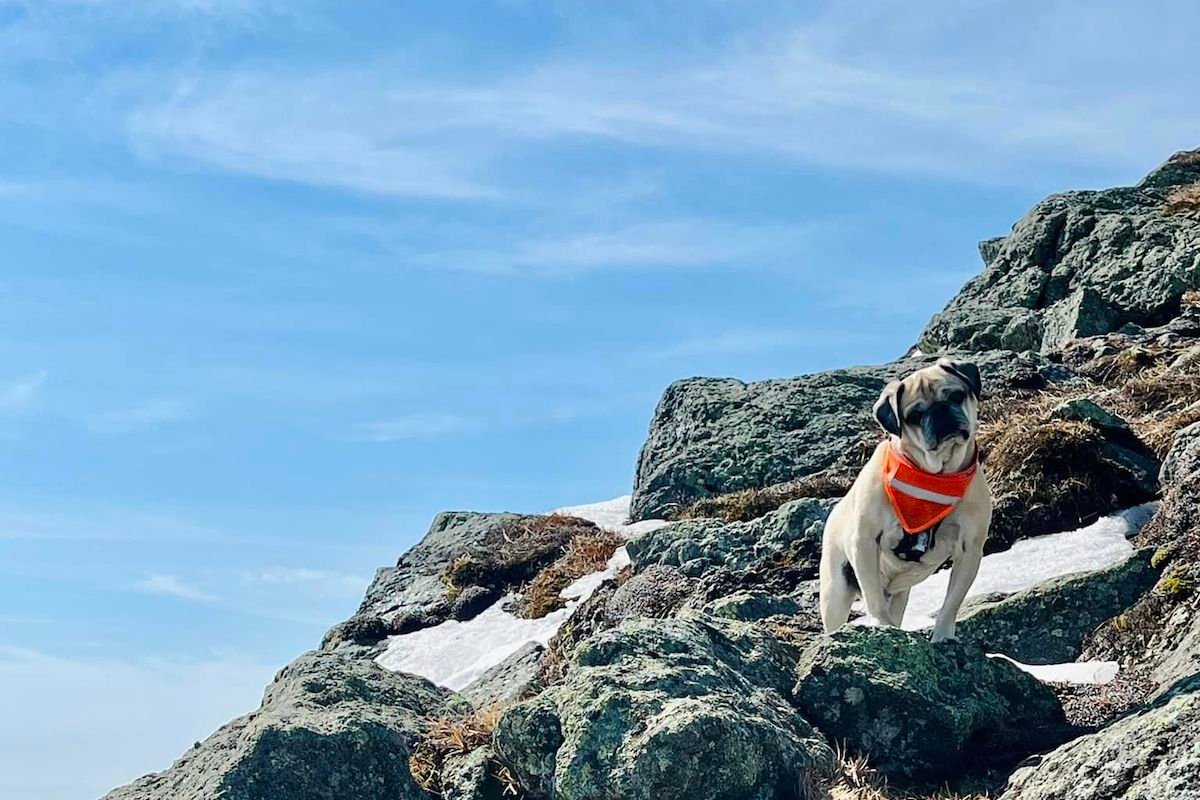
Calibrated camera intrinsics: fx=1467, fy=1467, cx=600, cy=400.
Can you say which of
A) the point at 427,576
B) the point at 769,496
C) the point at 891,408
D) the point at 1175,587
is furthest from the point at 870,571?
the point at 427,576

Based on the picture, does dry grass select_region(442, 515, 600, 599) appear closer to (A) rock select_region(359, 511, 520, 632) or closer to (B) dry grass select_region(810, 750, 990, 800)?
(A) rock select_region(359, 511, 520, 632)

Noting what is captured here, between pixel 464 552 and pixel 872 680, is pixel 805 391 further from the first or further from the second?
pixel 872 680

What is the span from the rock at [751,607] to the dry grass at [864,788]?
2294mm

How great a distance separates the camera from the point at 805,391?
17.6 m

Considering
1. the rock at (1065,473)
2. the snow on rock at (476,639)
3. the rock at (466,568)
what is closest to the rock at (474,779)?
the snow on rock at (476,639)

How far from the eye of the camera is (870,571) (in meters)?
8.02

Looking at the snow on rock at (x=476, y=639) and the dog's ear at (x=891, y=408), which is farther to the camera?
the snow on rock at (x=476, y=639)

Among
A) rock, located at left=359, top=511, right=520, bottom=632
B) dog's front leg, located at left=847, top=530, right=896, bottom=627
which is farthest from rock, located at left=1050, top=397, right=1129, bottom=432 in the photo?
rock, located at left=359, top=511, right=520, bottom=632

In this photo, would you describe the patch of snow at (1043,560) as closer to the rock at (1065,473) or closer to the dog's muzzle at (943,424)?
the rock at (1065,473)

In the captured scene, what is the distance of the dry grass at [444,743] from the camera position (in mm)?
7719

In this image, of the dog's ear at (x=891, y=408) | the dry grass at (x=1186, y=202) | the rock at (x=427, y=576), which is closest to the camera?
the dog's ear at (x=891, y=408)

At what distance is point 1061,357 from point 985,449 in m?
5.70

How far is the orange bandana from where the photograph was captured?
780 cm

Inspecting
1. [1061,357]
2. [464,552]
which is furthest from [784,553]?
[1061,357]
